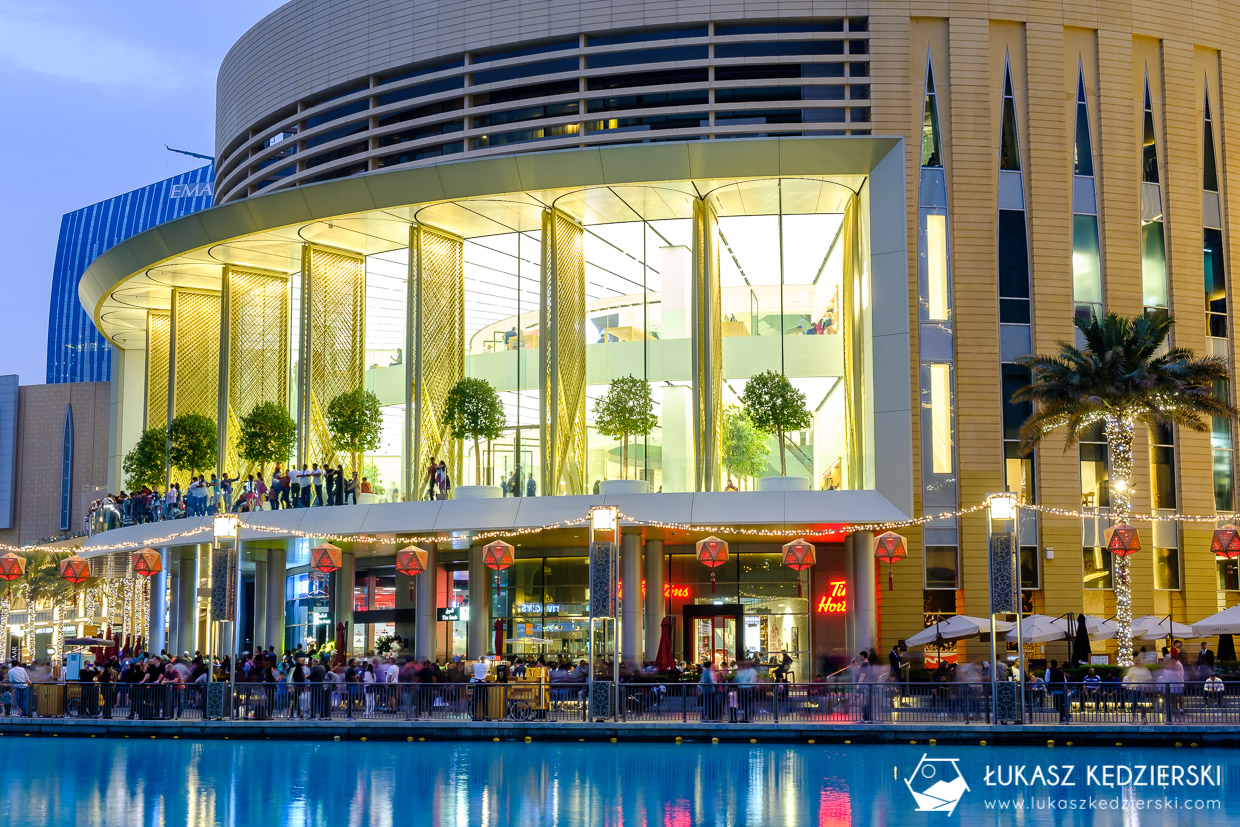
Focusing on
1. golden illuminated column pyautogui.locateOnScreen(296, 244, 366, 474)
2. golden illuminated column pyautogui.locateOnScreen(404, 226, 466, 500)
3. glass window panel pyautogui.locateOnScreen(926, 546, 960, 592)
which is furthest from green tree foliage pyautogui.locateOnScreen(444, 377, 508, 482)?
glass window panel pyautogui.locateOnScreen(926, 546, 960, 592)

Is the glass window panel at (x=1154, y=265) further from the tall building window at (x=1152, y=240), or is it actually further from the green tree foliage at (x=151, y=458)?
the green tree foliage at (x=151, y=458)

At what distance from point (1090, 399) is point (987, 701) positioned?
983cm

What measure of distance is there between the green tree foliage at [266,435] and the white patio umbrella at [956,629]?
20.1 meters

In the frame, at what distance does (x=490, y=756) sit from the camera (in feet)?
81.9

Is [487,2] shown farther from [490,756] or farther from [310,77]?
[490,756]

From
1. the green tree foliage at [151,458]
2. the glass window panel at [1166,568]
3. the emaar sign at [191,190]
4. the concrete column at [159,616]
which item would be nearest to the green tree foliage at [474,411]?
A: the green tree foliage at [151,458]

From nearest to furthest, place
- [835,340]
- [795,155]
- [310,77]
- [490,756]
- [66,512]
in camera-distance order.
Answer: [490,756] < [795,155] < [835,340] < [310,77] < [66,512]

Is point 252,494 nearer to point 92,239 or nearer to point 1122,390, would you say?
point 1122,390

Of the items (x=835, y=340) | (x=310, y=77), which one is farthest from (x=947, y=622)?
(x=310, y=77)

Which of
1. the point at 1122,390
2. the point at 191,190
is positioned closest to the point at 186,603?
the point at 1122,390

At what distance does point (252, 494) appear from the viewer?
132 feet

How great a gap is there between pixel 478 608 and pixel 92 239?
137310 mm

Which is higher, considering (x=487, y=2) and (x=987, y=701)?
(x=487, y=2)

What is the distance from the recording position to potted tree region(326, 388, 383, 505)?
134 ft
